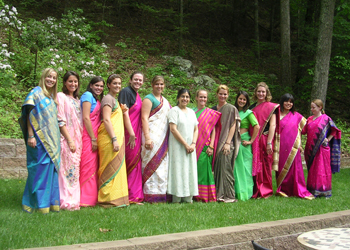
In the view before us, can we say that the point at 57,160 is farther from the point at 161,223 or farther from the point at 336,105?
the point at 336,105

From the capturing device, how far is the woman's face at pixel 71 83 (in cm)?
543

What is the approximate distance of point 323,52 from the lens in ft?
41.7

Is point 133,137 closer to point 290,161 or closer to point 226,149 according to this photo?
point 226,149

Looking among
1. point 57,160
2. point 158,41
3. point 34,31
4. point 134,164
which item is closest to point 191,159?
point 134,164

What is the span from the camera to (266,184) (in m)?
6.89

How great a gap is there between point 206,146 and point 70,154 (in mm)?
2345

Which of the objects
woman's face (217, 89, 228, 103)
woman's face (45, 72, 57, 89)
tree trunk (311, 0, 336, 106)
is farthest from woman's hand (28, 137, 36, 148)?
tree trunk (311, 0, 336, 106)

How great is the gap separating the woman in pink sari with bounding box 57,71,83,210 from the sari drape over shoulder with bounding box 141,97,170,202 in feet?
3.63

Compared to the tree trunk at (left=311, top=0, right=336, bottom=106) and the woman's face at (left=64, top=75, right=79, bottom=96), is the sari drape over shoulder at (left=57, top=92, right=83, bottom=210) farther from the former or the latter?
the tree trunk at (left=311, top=0, right=336, bottom=106)

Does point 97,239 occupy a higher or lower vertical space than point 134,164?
lower

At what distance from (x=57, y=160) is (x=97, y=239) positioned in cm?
158

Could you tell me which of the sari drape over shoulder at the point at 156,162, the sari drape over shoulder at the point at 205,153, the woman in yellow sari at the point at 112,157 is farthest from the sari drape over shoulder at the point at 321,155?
the woman in yellow sari at the point at 112,157

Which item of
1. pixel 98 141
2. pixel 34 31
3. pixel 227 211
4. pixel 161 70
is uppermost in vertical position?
pixel 34 31

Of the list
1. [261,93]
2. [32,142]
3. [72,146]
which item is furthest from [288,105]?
[32,142]
